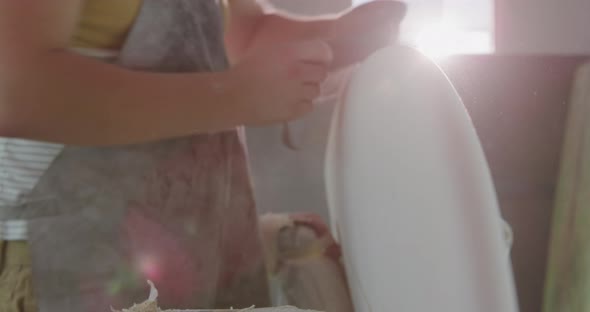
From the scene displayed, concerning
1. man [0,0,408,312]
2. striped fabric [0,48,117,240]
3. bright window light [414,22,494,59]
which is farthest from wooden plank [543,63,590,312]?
striped fabric [0,48,117,240]

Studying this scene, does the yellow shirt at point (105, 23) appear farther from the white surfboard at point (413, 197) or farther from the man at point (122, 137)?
the white surfboard at point (413, 197)

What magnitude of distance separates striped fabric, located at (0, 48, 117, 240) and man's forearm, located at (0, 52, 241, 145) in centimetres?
2

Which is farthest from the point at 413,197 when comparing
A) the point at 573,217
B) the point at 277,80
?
the point at 573,217

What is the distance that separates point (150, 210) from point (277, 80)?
0.09 metres

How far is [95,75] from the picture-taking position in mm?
264

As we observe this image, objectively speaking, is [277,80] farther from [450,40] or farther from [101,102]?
[450,40]

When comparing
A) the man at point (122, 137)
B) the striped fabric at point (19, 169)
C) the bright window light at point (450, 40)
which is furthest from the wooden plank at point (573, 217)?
the striped fabric at point (19, 169)

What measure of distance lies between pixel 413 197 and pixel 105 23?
164mm

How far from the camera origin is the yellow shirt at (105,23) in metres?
0.28

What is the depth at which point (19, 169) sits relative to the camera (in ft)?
0.93

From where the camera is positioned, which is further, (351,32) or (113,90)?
(351,32)

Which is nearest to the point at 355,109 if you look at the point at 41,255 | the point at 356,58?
the point at 356,58

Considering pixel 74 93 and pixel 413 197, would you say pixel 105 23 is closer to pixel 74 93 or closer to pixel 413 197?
pixel 74 93

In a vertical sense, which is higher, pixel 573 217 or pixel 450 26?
pixel 450 26
